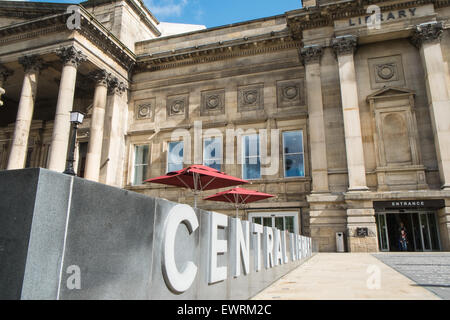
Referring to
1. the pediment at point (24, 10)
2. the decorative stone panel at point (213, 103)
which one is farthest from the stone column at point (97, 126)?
the decorative stone panel at point (213, 103)

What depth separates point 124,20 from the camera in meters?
23.7

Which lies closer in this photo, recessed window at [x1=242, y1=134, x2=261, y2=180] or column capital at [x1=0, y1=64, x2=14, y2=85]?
recessed window at [x1=242, y1=134, x2=261, y2=180]

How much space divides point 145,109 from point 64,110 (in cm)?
624

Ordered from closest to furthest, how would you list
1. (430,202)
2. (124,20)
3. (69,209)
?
(69,209)
(430,202)
(124,20)

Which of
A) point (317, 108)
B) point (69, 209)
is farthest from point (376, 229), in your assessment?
point (69, 209)

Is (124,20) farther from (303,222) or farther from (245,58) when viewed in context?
(303,222)

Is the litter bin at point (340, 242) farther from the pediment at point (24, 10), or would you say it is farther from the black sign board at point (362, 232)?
the pediment at point (24, 10)

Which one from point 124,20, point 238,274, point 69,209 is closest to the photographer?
point 69,209

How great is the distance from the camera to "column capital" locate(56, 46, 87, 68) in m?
18.8

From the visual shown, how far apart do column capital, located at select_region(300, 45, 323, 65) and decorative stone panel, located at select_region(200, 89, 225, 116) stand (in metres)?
5.87

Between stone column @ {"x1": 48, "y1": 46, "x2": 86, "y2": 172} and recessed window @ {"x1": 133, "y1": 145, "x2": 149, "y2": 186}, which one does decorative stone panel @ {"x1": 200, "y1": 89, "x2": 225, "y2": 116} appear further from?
stone column @ {"x1": 48, "y1": 46, "x2": 86, "y2": 172}

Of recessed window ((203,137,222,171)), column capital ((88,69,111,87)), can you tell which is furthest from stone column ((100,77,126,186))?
recessed window ((203,137,222,171))

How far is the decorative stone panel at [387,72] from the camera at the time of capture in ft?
58.7
